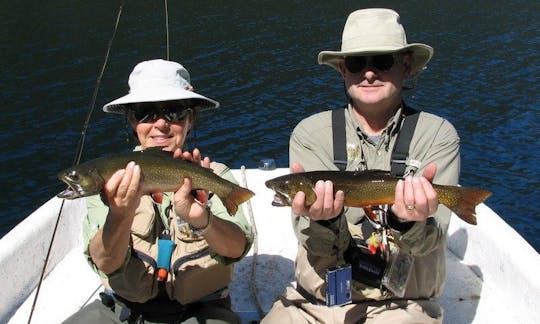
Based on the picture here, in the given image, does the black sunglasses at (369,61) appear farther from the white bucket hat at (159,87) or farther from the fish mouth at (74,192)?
the fish mouth at (74,192)

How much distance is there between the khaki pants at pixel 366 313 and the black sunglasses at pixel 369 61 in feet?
5.28

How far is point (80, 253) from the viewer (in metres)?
6.51

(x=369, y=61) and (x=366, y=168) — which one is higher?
(x=369, y=61)

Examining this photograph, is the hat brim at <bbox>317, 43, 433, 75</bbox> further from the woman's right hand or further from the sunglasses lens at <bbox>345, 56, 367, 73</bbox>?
the woman's right hand

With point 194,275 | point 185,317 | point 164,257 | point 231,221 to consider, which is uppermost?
point 231,221

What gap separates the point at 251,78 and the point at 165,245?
61.7 feet

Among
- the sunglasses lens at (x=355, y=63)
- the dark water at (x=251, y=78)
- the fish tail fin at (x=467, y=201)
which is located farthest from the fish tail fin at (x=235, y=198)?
the dark water at (x=251, y=78)

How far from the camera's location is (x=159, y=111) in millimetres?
4152

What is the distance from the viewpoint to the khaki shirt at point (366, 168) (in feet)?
12.6

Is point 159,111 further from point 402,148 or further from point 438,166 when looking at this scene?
point 438,166

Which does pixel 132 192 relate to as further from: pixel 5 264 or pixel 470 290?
pixel 470 290

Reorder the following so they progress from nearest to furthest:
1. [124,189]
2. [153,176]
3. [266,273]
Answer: [124,189] < [153,176] < [266,273]

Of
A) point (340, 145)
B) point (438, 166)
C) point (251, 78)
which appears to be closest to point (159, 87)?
point (340, 145)

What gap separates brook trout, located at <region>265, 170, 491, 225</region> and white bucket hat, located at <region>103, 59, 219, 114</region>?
1067mm
